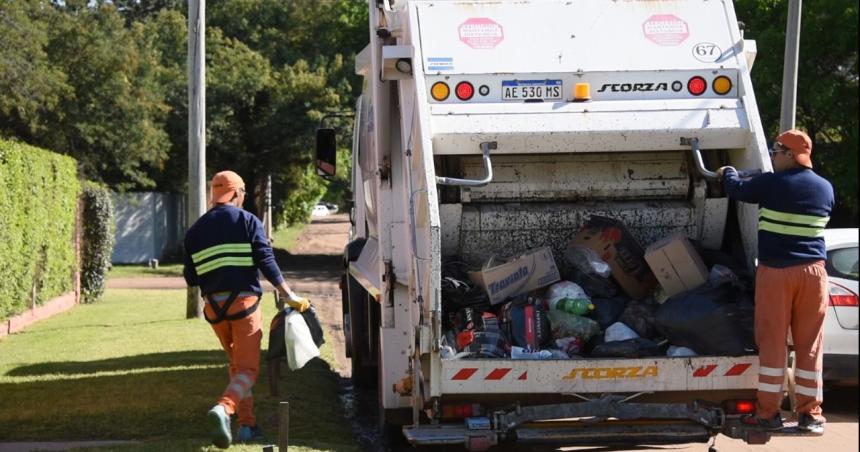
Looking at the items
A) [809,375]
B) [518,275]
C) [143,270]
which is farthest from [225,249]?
[143,270]

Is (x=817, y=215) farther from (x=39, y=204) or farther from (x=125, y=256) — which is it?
(x=125, y=256)

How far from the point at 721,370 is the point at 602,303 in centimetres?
88

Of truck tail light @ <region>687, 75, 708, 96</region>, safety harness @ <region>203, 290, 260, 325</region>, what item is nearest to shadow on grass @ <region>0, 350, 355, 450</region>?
safety harness @ <region>203, 290, 260, 325</region>

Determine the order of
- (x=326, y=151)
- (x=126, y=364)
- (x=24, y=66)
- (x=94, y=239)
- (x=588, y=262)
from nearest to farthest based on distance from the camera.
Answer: (x=588, y=262) → (x=326, y=151) → (x=126, y=364) → (x=94, y=239) → (x=24, y=66)

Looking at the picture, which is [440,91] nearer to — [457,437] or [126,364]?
[457,437]

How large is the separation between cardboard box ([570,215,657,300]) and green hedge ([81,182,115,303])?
12.9 m

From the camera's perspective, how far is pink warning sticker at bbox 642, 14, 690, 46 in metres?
7.20

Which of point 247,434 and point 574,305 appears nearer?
point 574,305

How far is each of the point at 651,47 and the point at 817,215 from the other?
1423mm

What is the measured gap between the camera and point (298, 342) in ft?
24.4

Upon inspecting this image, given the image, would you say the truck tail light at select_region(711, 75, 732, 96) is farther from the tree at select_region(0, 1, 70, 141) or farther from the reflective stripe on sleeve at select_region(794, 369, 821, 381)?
the tree at select_region(0, 1, 70, 141)

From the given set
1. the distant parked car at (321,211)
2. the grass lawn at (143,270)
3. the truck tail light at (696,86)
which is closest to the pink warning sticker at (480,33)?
the truck tail light at (696,86)

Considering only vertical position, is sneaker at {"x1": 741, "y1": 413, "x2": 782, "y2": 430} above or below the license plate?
below

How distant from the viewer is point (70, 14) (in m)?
24.5
